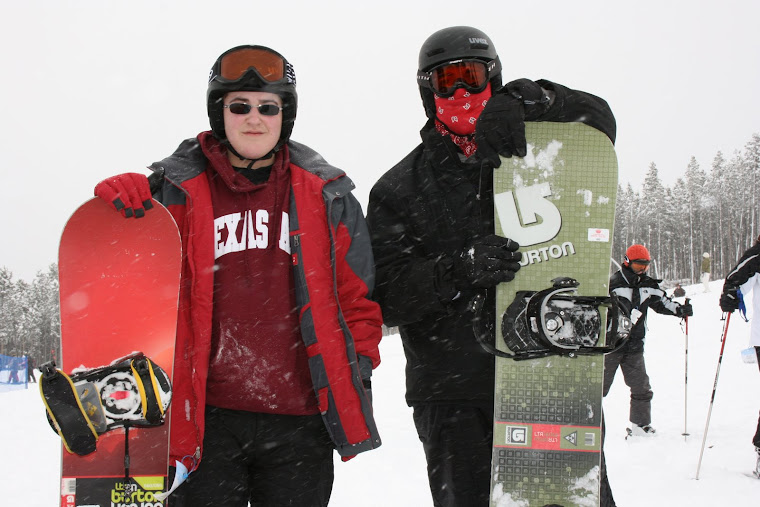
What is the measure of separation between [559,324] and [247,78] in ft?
5.08

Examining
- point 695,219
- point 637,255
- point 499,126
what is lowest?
point 637,255

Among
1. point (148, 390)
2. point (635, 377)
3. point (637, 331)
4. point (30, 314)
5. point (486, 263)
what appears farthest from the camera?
point (30, 314)

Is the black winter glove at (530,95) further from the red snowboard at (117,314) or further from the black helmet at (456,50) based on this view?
the red snowboard at (117,314)

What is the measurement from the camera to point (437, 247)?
101 inches

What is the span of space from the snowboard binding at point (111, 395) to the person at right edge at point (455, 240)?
0.92 meters

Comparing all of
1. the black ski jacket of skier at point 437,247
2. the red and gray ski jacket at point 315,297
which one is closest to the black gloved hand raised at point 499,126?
the black ski jacket of skier at point 437,247

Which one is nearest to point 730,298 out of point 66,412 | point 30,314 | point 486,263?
point 486,263

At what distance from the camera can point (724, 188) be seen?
54.1 meters

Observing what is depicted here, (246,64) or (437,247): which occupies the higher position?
(246,64)

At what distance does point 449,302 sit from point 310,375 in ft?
1.99

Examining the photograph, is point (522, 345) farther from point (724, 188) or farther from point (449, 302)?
point (724, 188)

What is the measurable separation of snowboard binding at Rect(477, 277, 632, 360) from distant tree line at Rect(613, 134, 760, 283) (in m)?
54.4

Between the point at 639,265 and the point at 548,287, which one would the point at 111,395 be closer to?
the point at 548,287

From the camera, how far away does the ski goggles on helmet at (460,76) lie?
2619 mm
